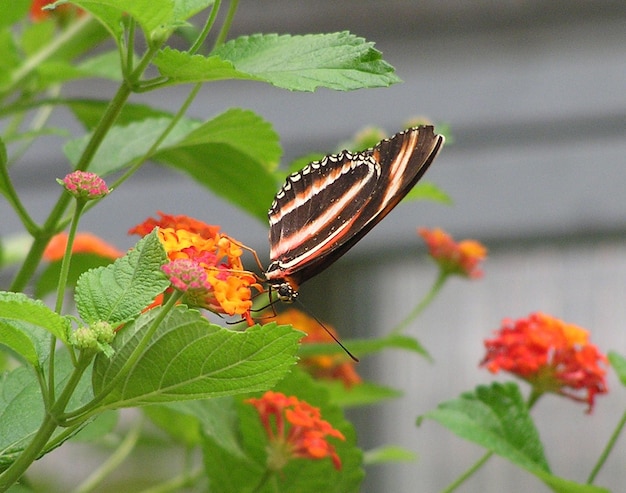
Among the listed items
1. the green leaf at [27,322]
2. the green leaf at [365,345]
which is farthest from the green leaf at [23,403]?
the green leaf at [365,345]

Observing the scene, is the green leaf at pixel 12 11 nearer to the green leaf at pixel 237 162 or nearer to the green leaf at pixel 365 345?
the green leaf at pixel 237 162

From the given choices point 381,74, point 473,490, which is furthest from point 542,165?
point 381,74

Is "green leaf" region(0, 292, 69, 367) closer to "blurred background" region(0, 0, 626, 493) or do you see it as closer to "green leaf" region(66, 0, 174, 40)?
"green leaf" region(66, 0, 174, 40)

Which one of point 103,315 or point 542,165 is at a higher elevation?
point 542,165

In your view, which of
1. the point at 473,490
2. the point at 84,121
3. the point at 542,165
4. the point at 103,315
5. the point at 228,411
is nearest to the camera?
the point at 103,315

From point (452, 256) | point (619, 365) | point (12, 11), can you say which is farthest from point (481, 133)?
point (12, 11)

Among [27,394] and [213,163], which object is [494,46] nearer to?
[213,163]
